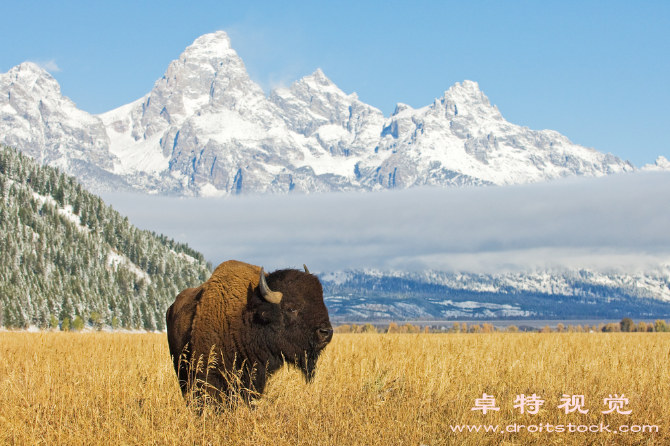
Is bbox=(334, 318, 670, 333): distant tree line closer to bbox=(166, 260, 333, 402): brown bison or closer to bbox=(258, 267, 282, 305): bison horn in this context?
bbox=(166, 260, 333, 402): brown bison

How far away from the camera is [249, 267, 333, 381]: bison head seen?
7738 millimetres

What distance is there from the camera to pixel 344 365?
35.2 ft

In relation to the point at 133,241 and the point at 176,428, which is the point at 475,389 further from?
the point at 133,241

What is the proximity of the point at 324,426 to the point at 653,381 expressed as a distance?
240 inches

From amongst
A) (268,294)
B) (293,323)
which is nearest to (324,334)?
(293,323)

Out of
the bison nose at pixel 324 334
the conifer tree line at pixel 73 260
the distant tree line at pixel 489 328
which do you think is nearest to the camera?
the bison nose at pixel 324 334

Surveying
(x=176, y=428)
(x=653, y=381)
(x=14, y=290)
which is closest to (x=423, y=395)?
(x=176, y=428)

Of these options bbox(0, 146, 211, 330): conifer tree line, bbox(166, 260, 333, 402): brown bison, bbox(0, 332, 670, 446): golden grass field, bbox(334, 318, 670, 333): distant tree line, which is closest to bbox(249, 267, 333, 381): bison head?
bbox(166, 260, 333, 402): brown bison

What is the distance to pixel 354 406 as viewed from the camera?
716cm

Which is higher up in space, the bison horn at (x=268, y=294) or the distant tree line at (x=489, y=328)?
the bison horn at (x=268, y=294)

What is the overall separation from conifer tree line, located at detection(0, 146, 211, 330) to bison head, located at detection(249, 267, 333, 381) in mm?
99454

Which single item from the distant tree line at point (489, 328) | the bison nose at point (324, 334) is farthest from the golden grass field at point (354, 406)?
the distant tree line at point (489, 328)

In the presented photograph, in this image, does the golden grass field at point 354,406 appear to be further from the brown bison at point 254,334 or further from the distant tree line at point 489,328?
the distant tree line at point 489,328

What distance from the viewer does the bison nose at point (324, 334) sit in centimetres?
764
